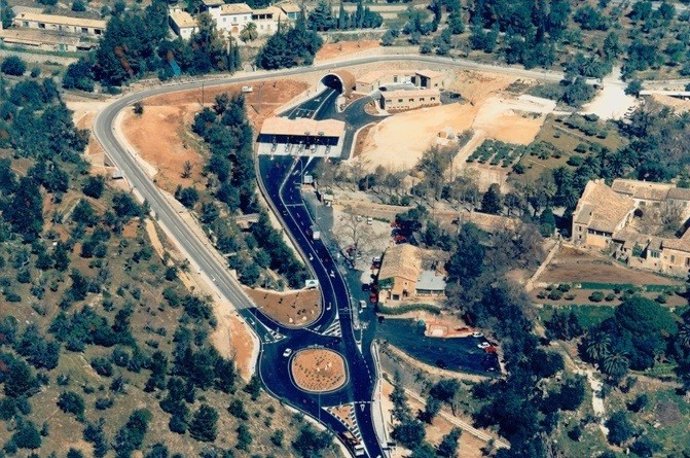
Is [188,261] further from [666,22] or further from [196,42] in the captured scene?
[666,22]

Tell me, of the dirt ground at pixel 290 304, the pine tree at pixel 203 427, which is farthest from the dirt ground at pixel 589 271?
the pine tree at pixel 203 427

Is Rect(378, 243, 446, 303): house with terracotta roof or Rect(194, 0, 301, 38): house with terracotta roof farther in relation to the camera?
Rect(194, 0, 301, 38): house with terracotta roof

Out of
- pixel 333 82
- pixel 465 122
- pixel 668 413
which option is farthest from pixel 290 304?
pixel 333 82

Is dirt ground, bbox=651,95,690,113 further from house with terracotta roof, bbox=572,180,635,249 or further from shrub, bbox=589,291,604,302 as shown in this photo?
shrub, bbox=589,291,604,302

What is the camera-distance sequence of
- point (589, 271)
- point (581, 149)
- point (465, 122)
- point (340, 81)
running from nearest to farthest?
point (589, 271)
point (581, 149)
point (465, 122)
point (340, 81)

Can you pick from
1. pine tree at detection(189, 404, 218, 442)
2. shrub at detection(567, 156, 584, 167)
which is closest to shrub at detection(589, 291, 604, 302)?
shrub at detection(567, 156, 584, 167)

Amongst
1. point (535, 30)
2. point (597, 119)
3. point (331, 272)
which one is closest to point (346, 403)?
point (331, 272)

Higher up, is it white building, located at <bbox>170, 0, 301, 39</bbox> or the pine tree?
white building, located at <bbox>170, 0, 301, 39</bbox>

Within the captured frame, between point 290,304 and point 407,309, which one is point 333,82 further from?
point 407,309
